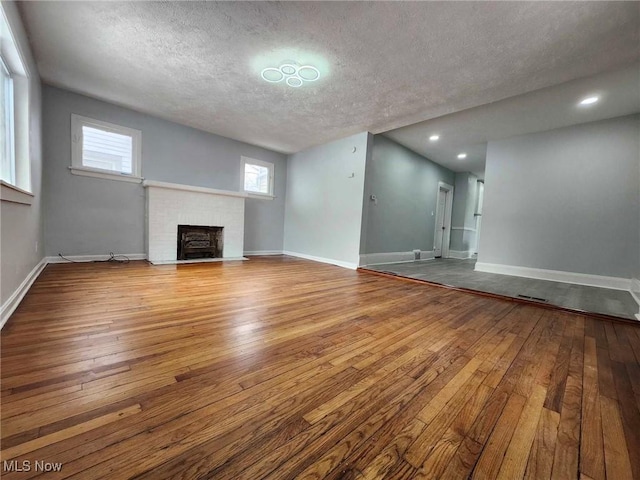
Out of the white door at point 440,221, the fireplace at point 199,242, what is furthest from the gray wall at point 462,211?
the fireplace at point 199,242

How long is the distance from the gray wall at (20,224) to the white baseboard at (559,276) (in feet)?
21.3

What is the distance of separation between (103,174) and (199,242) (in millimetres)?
1848

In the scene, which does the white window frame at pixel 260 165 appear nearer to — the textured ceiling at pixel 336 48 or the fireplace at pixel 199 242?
the fireplace at pixel 199 242

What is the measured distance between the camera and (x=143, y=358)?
1416 mm

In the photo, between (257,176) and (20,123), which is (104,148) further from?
(257,176)

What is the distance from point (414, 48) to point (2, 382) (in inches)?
146

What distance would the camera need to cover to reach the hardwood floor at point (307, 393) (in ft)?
2.78

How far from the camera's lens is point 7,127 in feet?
8.07

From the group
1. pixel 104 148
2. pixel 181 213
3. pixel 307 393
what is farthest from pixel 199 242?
pixel 307 393

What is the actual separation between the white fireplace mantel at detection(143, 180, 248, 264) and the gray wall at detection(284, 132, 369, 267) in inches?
59.7

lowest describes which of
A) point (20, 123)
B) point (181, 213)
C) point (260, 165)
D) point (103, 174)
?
point (181, 213)

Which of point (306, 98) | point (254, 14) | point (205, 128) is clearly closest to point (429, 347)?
point (254, 14)

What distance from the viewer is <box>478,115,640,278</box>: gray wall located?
3941 mm

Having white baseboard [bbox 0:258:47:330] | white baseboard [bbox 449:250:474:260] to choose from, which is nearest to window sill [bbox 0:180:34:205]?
white baseboard [bbox 0:258:47:330]
